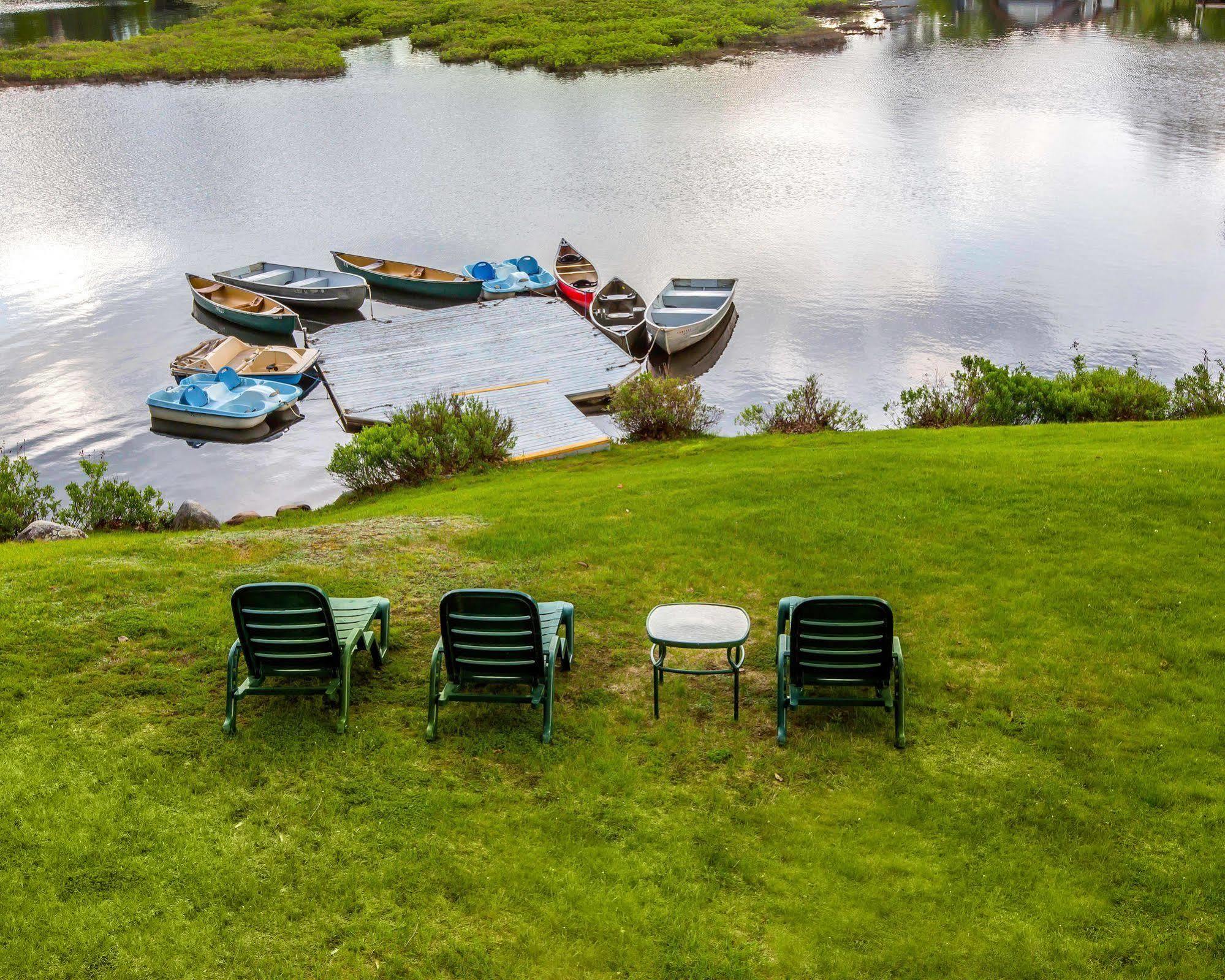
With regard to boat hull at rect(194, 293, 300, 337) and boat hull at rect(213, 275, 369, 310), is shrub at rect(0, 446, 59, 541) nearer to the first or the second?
boat hull at rect(194, 293, 300, 337)

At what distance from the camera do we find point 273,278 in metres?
38.0

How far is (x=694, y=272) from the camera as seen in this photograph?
128 feet

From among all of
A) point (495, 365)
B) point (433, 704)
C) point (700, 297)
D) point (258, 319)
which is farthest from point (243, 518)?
point (700, 297)

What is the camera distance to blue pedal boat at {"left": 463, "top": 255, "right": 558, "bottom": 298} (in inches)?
1471

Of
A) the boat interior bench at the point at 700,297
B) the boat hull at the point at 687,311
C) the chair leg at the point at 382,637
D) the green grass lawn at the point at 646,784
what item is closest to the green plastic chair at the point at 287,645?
the green grass lawn at the point at 646,784

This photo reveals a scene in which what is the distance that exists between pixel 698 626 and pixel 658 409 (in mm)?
16806

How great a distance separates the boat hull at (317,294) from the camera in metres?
36.5

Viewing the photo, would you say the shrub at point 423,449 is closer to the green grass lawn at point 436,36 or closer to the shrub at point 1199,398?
the shrub at point 1199,398

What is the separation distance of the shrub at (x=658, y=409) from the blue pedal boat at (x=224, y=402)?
10.4m

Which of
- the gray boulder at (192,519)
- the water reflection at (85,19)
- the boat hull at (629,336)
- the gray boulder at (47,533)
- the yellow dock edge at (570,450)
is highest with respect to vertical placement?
the water reflection at (85,19)

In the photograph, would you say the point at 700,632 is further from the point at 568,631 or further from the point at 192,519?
the point at 192,519

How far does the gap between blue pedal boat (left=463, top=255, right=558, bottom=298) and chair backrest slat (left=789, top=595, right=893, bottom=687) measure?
3028 centimetres

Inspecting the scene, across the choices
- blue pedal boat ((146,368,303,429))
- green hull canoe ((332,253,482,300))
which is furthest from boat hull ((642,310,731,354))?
blue pedal boat ((146,368,303,429))

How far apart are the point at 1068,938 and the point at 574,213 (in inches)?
1674
